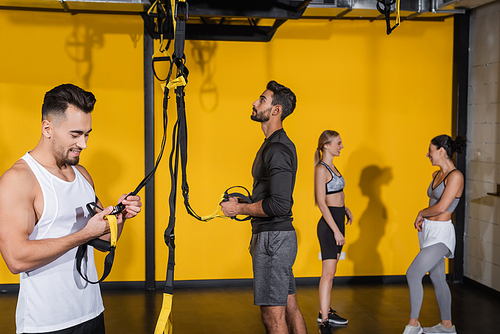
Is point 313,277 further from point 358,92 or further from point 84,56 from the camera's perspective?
point 84,56

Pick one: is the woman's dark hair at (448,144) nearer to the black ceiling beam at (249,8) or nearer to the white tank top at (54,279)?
the black ceiling beam at (249,8)

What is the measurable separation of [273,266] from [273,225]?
229 mm

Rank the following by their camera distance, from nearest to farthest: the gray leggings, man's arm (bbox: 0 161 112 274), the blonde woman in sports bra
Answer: man's arm (bbox: 0 161 112 274) < the gray leggings < the blonde woman in sports bra

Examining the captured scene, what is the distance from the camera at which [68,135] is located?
1722 millimetres

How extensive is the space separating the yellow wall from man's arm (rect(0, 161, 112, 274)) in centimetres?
308

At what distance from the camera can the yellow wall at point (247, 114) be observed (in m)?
4.60

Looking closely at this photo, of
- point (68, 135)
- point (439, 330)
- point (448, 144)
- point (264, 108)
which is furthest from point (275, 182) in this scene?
point (439, 330)

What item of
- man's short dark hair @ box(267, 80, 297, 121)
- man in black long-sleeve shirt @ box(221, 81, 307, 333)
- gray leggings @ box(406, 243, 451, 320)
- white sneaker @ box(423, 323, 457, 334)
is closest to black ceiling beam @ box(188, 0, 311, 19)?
man's short dark hair @ box(267, 80, 297, 121)

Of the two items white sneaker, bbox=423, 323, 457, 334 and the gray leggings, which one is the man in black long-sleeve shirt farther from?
white sneaker, bbox=423, 323, 457, 334

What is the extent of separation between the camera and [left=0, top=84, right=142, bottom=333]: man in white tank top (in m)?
1.56

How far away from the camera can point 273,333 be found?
Answer: 2492mm

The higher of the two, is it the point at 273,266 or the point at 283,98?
the point at 283,98

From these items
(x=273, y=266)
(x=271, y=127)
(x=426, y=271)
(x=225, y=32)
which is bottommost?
(x=426, y=271)

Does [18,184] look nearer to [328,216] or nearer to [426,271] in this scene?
[328,216]
